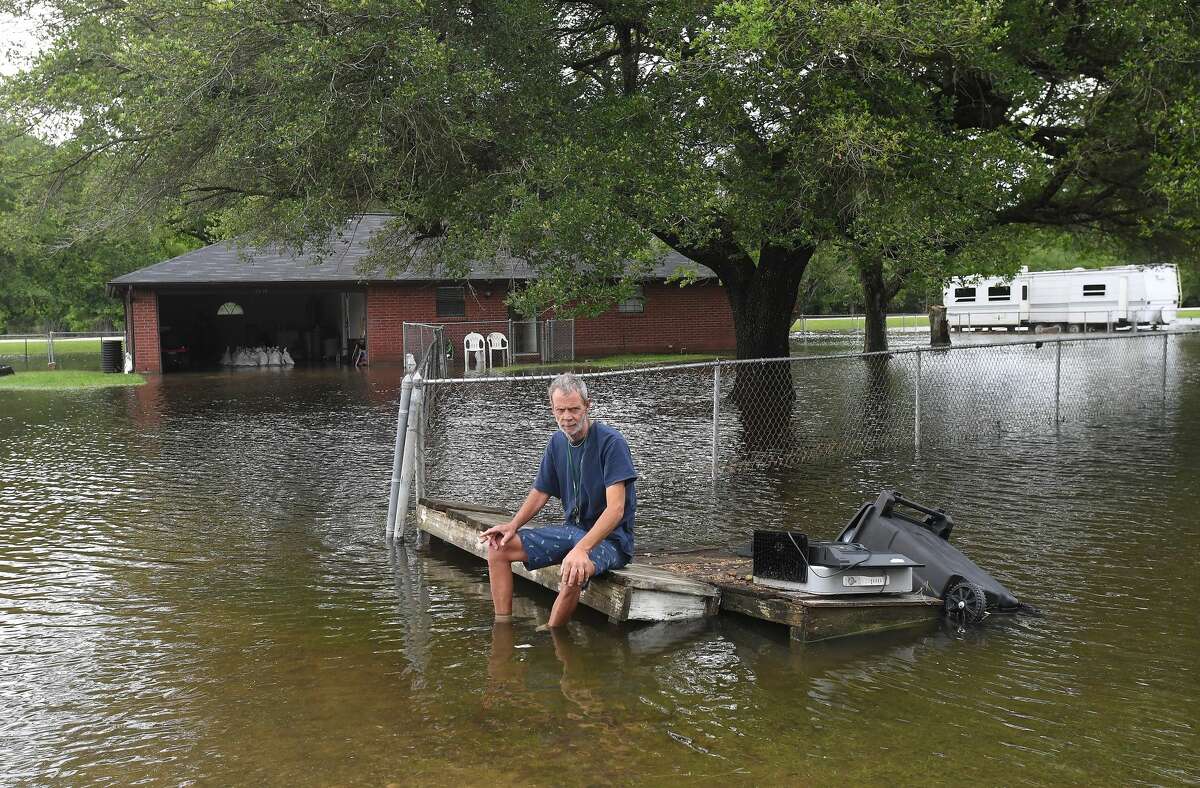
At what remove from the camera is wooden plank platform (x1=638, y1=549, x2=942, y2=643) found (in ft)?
20.5

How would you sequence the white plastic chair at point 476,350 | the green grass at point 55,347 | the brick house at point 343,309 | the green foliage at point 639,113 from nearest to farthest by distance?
the green foliage at point 639,113
the white plastic chair at point 476,350
the brick house at point 343,309
the green grass at point 55,347

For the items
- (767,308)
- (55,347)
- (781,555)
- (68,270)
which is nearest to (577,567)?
(781,555)

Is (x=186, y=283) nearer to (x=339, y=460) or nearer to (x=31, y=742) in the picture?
(x=339, y=460)

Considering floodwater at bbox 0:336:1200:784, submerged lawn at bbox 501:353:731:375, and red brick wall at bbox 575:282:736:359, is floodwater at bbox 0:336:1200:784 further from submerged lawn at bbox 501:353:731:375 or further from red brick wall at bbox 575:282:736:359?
red brick wall at bbox 575:282:736:359

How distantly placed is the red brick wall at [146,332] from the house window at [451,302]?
8.41 metres

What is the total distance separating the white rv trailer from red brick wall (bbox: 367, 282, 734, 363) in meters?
11.8

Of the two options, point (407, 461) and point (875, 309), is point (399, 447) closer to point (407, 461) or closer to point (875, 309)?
point (407, 461)

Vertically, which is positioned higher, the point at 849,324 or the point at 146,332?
the point at 146,332

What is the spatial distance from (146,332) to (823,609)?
29655mm

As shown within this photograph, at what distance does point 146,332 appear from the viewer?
32062 millimetres

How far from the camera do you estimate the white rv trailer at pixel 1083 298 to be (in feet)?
146

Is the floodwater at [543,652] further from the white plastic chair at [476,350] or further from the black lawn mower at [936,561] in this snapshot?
the white plastic chair at [476,350]

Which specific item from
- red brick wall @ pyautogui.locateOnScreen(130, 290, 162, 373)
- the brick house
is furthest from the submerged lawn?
red brick wall @ pyautogui.locateOnScreen(130, 290, 162, 373)

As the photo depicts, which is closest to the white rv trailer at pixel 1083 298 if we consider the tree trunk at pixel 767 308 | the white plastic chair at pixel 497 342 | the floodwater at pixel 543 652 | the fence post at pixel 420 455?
the white plastic chair at pixel 497 342
